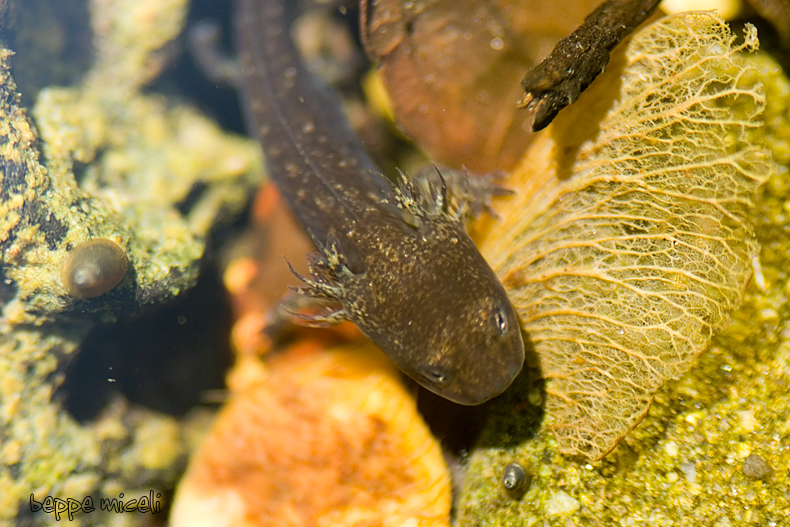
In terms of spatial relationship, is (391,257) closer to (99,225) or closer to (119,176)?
(99,225)

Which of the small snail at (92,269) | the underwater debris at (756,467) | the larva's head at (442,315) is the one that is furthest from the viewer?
the small snail at (92,269)

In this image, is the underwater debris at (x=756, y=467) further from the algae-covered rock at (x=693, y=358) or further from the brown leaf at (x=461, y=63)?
the brown leaf at (x=461, y=63)

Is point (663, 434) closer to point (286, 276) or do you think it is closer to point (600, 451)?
point (600, 451)

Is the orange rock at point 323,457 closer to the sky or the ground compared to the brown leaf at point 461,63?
closer to the ground

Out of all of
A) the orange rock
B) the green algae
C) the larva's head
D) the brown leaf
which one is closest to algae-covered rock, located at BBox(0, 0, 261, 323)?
the green algae

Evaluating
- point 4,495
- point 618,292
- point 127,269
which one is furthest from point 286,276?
point 618,292

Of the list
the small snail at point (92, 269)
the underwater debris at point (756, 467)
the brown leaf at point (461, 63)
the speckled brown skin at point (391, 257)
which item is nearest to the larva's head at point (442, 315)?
the speckled brown skin at point (391, 257)

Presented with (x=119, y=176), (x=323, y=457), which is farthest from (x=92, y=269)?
(x=323, y=457)

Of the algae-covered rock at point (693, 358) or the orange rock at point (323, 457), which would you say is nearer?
the algae-covered rock at point (693, 358)
